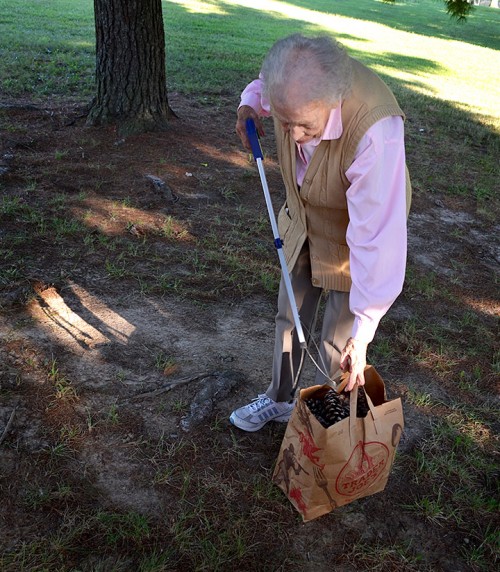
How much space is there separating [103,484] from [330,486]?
94 cm

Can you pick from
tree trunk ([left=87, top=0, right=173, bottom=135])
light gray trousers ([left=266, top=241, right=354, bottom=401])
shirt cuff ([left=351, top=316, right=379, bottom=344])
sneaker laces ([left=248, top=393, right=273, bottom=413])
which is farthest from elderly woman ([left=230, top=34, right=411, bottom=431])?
tree trunk ([left=87, top=0, right=173, bottom=135])

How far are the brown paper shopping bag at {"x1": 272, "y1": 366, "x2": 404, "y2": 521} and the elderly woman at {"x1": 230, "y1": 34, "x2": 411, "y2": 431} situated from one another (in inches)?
6.5

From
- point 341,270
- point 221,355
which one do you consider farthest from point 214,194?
point 341,270

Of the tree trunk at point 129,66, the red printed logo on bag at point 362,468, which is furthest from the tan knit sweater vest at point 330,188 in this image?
the tree trunk at point 129,66

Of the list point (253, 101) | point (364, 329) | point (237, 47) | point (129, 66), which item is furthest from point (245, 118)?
point (237, 47)

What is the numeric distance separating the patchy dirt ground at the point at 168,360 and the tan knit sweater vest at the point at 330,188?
0.95 meters

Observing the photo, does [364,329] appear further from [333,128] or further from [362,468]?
[333,128]

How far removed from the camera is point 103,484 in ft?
8.27

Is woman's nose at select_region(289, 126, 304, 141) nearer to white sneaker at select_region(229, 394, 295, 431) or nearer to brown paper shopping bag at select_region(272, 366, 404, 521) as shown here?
brown paper shopping bag at select_region(272, 366, 404, 521)

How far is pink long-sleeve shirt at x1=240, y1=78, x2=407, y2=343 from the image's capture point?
1.89m

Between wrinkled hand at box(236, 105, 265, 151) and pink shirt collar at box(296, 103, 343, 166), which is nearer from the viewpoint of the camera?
Result: pink shirt collar at box(296, 103, 343, 166)

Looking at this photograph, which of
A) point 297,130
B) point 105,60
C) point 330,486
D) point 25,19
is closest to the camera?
point 297,130

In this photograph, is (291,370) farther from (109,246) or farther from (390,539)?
(109,246)

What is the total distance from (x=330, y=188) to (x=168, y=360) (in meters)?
1.54
